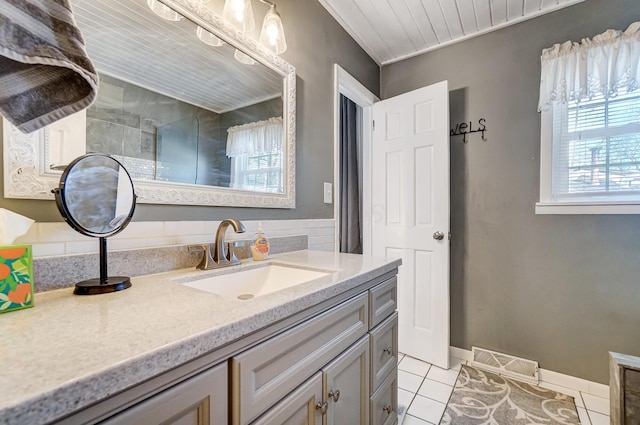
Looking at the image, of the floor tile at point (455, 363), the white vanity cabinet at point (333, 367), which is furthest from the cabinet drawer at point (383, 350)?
the floor tile at point (455, 363)

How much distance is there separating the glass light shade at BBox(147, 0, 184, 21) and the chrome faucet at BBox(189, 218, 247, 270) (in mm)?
762

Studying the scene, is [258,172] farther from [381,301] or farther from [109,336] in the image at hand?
[109,336]

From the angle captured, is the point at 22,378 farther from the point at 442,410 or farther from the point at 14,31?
the point at 442,410

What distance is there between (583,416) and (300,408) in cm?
182

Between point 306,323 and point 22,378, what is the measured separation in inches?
19.9

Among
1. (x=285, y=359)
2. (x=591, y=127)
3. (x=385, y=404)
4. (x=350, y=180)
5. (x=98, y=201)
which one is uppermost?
(x=591, y=127)

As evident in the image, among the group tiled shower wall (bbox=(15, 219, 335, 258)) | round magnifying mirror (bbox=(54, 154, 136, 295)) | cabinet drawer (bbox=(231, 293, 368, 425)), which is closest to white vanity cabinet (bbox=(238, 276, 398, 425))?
cabinet drawer (bbox=(231, 293, 368, 425))

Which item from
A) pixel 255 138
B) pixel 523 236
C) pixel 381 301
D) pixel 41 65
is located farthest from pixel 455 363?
pixel 41 65

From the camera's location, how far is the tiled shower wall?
2.40 ft

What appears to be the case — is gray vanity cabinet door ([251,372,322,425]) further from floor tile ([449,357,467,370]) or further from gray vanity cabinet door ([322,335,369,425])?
floor tile ([449,357,467,370])

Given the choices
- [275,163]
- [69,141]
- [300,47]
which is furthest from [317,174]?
[69,141]

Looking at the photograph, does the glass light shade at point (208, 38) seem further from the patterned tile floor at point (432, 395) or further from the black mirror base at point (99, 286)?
the patterned tile floor at point (432, 395)

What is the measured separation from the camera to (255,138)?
1.33 metres

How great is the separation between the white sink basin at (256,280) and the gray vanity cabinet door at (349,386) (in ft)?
0.91
